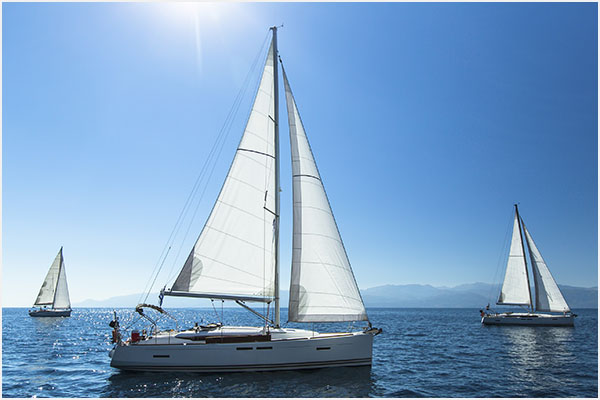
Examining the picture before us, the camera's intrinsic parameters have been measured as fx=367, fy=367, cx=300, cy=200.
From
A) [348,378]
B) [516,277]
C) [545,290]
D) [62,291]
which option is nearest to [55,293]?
[62,291]

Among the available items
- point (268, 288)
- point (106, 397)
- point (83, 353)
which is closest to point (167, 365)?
point (106, 397)

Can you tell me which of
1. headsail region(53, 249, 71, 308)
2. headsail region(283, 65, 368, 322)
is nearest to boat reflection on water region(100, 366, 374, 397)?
headsail region(283, 65, 368, 322)

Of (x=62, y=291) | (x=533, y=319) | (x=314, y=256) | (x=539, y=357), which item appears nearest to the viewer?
(x=314, y=256)

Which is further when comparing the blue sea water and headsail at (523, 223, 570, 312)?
headsail at (523, 223, 570, 312)

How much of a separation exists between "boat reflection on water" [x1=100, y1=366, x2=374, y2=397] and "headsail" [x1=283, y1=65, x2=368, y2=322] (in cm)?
248

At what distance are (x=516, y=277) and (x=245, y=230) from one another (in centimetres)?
4599

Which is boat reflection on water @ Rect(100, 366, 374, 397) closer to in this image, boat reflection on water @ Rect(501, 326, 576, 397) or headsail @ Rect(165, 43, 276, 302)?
headsail @ Rect(165, 43, 276, 302)

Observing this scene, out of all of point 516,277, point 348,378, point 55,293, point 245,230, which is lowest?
point 55,293

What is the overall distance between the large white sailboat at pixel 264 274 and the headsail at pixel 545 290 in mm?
41146

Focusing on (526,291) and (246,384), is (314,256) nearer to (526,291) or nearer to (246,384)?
(246,384)

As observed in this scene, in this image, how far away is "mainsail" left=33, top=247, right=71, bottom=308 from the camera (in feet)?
207

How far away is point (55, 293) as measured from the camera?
64.2 meters

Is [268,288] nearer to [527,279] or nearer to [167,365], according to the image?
[167,365]

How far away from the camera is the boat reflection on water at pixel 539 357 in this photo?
17.1 meters
